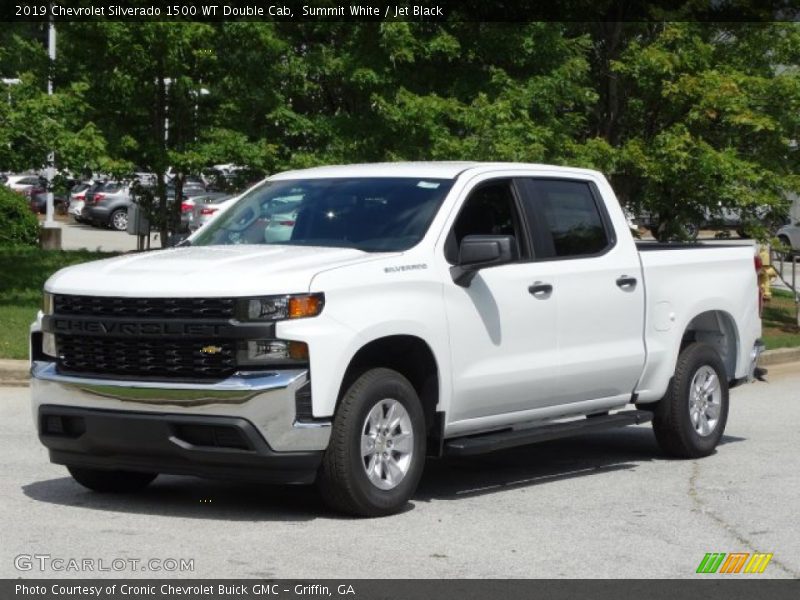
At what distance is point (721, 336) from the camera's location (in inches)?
478

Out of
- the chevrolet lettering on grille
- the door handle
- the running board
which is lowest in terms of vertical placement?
the running board

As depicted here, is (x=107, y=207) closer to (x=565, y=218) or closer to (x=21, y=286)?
(x=21, y=286)

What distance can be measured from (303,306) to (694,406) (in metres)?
4.04

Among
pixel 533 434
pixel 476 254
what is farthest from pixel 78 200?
pixel 476 254

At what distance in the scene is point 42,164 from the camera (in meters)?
20.1

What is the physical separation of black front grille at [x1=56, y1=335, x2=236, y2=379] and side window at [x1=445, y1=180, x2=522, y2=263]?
1773 mm

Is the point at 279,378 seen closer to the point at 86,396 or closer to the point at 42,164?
the point at 86,396

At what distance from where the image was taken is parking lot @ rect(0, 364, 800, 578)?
771 cm

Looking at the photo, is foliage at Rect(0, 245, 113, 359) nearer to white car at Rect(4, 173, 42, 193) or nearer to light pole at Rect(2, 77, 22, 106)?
light pole at Rect(2, 77, 22, 106)

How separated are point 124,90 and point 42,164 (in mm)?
1604

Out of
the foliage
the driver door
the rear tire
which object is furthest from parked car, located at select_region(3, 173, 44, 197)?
the driver door

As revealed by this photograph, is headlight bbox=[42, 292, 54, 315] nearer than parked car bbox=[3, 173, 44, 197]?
Yes

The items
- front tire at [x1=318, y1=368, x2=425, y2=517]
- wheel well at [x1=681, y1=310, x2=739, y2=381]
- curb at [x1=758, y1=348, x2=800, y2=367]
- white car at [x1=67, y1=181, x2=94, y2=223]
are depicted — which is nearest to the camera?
front tire at [x1=318, y1=368, x2=425, y2=517]
